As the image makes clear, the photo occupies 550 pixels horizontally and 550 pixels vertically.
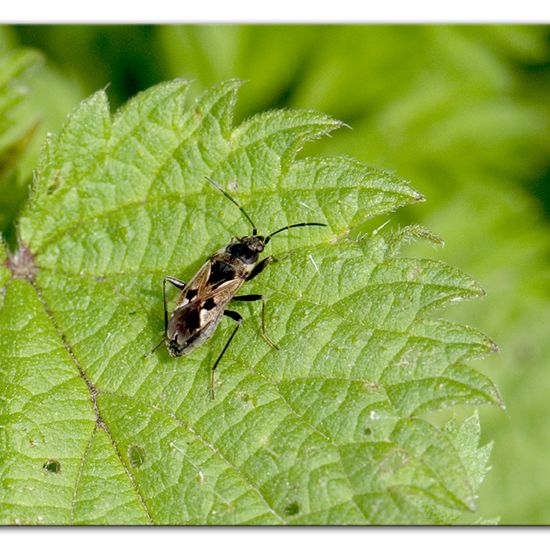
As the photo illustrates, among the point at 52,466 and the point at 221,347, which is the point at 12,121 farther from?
the point at 52,466

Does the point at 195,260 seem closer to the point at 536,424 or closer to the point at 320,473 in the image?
the point at 320,473

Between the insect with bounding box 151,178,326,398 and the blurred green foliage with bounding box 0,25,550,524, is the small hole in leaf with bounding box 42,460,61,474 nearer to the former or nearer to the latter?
the insect with bounding box 151,178,326,398

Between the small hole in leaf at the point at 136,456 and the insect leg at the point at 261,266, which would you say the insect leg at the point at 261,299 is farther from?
the small hole in leaf at the point at 136,456

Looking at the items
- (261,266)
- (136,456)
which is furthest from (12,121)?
(136,456)

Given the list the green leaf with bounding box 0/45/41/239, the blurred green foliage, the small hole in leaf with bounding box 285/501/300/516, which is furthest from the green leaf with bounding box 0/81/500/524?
the blurred green foliage

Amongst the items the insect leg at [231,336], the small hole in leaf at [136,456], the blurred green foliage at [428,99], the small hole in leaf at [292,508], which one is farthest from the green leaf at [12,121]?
the small hole in leaf at [292,508]

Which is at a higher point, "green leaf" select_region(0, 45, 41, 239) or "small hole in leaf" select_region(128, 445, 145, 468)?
"green leaf" select_region(0, 45, 41, 239)

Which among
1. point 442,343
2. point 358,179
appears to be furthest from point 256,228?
point 442,343
